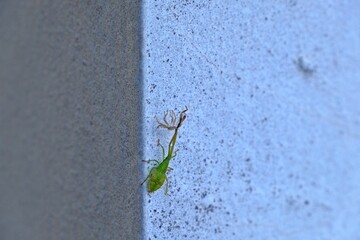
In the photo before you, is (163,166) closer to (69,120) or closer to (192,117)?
(192,117)

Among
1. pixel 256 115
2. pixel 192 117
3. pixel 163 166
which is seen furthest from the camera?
pixel 256 115

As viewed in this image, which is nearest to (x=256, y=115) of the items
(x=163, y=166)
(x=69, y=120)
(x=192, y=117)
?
(x=192, y=117)

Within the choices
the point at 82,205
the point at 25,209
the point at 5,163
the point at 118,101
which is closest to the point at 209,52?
the point at 118,101

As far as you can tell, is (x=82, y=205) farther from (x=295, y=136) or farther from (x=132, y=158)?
(x=295, y=136)

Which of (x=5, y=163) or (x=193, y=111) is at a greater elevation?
(x=193, y=111)

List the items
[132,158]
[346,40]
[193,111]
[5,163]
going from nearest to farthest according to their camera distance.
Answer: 1. [132,158]
2. [193,111]
3. [346,40]
4. [5,163]
